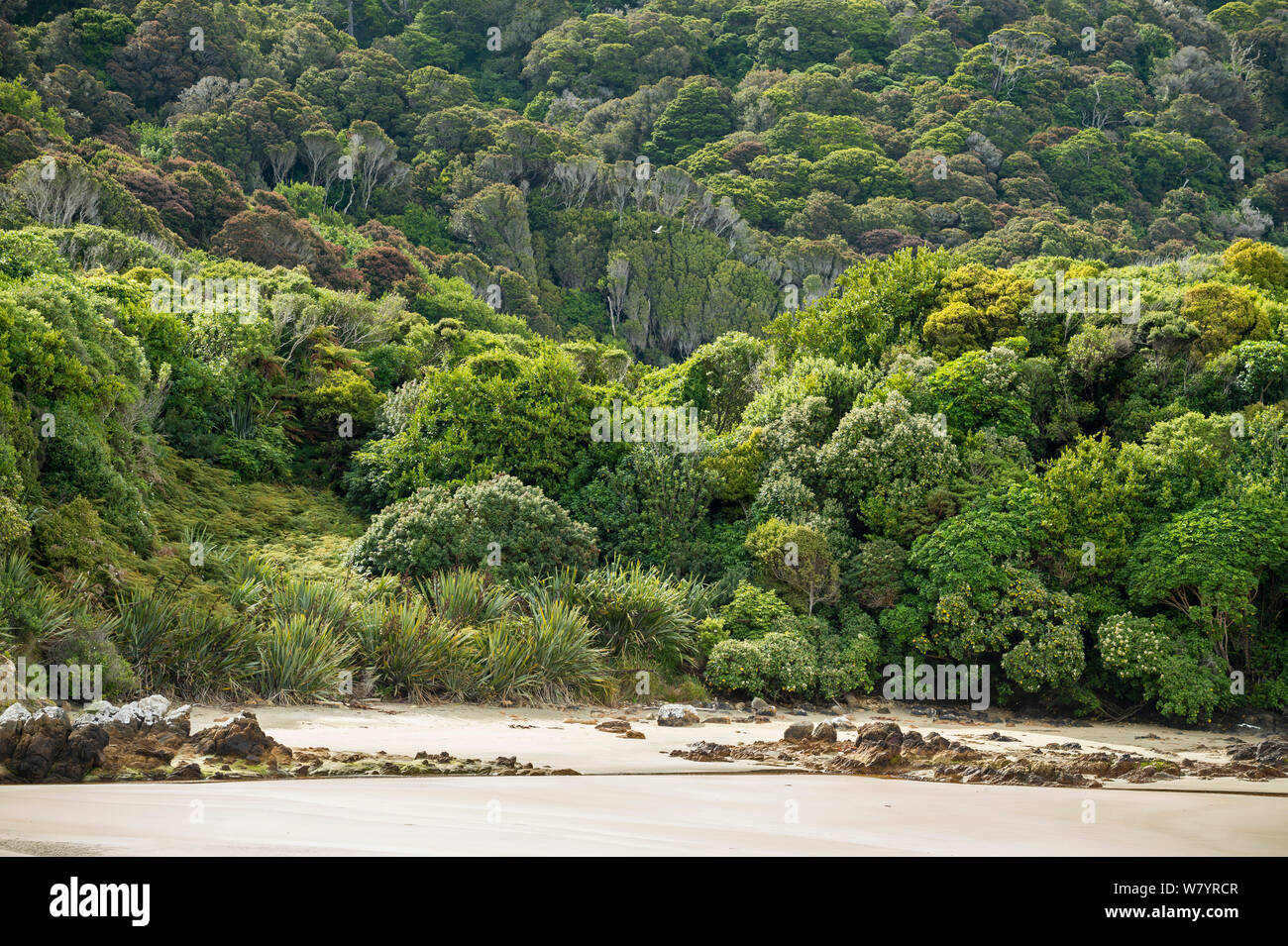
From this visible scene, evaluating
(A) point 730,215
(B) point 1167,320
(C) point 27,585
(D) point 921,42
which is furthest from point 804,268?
(C) point 27,585

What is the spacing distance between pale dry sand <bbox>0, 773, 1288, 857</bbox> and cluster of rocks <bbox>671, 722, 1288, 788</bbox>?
Result: 1.07m

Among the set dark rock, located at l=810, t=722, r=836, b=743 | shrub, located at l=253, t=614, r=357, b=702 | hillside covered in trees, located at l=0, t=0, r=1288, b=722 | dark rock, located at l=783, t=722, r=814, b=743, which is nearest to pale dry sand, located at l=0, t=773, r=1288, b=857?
dark rock, located at l=810, t=722, r=836, b=743

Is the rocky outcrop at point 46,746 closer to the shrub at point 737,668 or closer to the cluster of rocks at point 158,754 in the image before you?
the cluster of rocks at point 158,754

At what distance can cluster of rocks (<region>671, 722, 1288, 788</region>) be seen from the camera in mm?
10148

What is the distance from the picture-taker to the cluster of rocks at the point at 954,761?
33.3 feet

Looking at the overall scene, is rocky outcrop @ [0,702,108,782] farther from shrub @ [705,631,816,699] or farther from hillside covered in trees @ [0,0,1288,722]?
shrub @ [705,631,816,699]

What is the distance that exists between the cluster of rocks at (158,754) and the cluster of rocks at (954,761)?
8.35 ft

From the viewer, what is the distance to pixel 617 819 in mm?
6754

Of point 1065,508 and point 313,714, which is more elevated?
point 1065,508

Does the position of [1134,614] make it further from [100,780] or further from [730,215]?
[730,215]

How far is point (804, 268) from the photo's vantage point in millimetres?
65062

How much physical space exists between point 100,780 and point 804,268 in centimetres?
6029

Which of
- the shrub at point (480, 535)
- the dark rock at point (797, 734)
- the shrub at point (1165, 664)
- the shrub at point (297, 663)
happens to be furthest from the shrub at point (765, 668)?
the shrub at point (297, 663)

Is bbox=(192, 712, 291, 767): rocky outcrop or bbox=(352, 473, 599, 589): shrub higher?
bbox=(352, 473, 599, 589): shrub
